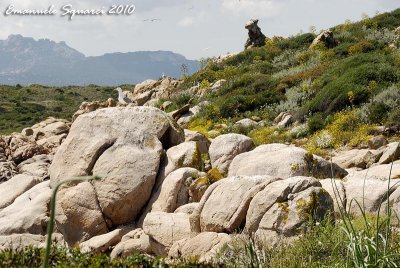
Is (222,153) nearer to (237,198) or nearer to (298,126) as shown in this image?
(237,198)

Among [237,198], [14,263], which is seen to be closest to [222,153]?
[237,198]

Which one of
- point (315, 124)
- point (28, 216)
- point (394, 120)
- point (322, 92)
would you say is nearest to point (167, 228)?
point (28, 216)

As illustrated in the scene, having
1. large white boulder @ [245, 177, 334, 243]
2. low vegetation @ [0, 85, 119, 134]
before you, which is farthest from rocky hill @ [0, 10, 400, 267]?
low vegetation @ [0, 85, 119, 134]

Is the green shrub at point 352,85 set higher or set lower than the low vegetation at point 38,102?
lower

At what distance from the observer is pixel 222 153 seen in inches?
552

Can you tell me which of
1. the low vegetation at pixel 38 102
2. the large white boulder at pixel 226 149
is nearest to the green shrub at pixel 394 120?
the large white boulder at pixel 226 149

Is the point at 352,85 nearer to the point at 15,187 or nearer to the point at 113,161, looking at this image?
the point at 113,161

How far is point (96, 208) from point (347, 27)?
31.7 m

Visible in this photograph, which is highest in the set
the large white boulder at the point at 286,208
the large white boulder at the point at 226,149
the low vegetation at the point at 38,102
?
the low vegetation at the point at 38,102

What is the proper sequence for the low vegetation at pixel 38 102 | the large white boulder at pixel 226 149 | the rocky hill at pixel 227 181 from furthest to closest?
the low vegetation at pixel 38 102 < the large white boulder at pixel 226 149 < the rocky hill at pixel 227 181

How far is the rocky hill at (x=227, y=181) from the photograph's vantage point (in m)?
6.61

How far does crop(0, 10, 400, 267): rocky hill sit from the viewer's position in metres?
6.61

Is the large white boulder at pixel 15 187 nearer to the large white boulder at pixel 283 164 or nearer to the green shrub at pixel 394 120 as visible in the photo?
the large white boulder at pixel 283 164

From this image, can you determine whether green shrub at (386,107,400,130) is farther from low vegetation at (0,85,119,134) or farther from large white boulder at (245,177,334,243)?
low vegetation at (0,85,119,134)
